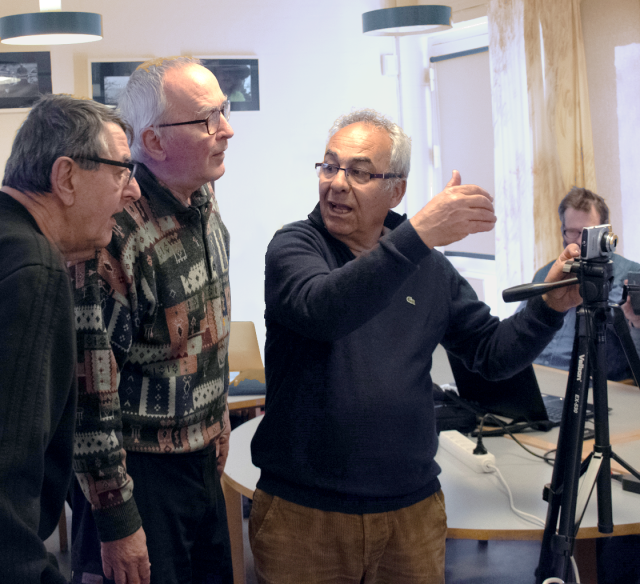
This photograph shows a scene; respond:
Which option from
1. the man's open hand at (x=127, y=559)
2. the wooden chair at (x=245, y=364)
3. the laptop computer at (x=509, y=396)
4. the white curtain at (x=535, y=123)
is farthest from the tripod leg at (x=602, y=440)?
the white curtain at (x=535, y=123)

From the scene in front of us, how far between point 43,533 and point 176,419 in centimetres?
43

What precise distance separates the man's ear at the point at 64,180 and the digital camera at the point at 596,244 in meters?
0.90

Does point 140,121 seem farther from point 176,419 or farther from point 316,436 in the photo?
point 316,436

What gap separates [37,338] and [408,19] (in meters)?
2.73

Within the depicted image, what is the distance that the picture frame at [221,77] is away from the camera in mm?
4742

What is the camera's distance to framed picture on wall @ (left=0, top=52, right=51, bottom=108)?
15.5 ft

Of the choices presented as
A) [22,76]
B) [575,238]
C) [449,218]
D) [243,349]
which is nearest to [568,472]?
[449,218]

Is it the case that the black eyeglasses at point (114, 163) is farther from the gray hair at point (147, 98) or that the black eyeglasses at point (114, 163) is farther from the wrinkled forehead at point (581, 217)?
the wrinkled forehead at point (581, 217)

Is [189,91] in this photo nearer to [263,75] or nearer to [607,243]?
[607,243]

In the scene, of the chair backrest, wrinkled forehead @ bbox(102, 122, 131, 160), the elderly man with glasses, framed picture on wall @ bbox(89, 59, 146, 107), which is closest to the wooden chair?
the chair backrest

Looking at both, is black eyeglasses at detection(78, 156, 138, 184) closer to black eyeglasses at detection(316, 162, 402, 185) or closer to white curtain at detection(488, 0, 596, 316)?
black eyeglasses at detection(316, 162, 402, 185)

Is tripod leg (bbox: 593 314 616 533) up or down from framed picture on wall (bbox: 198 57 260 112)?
down

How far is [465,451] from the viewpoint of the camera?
178cm

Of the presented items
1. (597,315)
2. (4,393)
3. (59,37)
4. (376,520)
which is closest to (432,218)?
(597,315)
